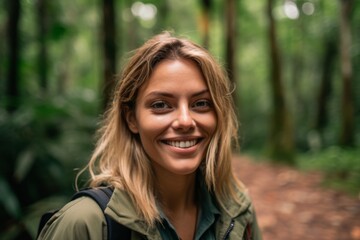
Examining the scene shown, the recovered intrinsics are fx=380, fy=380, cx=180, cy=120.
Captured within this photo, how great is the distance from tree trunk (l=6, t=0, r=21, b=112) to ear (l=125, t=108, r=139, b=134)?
15.0ft

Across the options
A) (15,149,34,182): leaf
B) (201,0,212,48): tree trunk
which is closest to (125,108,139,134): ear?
(15,149,34,182): leaf

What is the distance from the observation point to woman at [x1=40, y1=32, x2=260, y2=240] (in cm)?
198

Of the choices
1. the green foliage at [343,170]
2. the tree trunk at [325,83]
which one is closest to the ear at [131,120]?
the green foliage at [343,170]

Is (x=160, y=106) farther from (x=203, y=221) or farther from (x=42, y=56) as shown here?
(x=42, y=56)

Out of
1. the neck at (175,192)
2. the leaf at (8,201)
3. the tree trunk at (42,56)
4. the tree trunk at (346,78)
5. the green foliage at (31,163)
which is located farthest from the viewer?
the tree trunk at (42,56)

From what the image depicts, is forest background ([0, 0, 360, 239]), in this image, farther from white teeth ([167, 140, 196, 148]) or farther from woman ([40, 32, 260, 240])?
white teeth ([167, 140, 196, 148])

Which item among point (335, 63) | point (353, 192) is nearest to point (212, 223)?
point (353, 192)

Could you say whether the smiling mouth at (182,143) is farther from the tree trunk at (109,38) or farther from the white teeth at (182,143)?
the tree trunk at (109,38)

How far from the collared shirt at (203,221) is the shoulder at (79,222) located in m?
0.38

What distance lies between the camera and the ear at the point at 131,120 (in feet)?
7.08

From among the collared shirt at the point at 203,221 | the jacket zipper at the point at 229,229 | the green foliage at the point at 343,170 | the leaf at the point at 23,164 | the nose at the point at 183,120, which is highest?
the nose at the point at 183,120

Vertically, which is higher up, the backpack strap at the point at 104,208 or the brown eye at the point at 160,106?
the brown eye at the point at 160,106

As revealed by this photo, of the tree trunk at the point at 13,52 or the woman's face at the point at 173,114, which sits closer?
the woman's face at the point at 173,114

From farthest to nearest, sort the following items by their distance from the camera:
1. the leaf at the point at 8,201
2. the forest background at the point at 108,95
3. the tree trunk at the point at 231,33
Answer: the tree trunk at the point at 231,33 → the forest background at the point at 108,95 → the leaf at the point at 8,201
